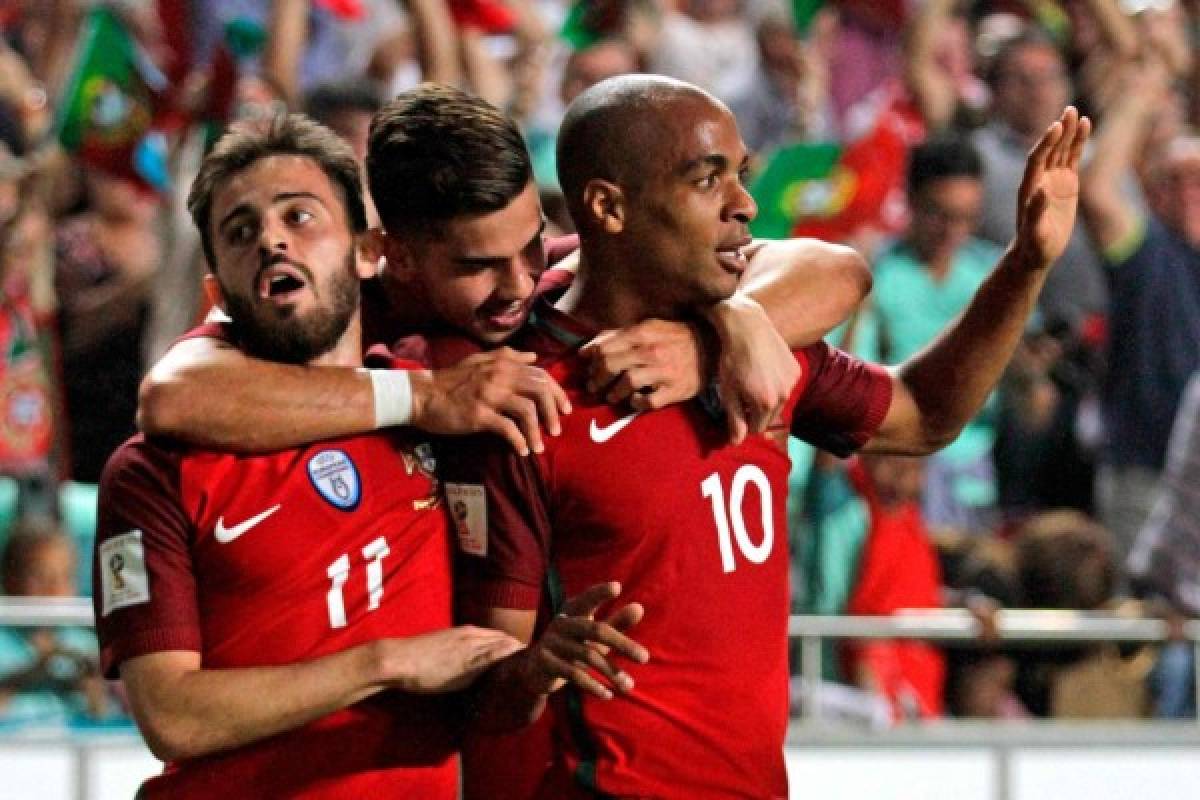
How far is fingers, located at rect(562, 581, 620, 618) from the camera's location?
2.47m

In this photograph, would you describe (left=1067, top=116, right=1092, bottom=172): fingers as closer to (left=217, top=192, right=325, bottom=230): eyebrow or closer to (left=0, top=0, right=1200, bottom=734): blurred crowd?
(left=217, top=192, right=325, bottom=230): eyebrow

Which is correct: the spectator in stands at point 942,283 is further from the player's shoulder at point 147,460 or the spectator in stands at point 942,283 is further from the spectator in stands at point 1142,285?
the player's shoulder at point 147,460

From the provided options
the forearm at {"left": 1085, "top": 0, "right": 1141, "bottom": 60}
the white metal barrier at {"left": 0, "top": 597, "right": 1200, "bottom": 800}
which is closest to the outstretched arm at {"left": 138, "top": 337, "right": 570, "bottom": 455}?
the white metal barrier at {"left": 0, "top": 597, "right": 1200, "bottom": 800}

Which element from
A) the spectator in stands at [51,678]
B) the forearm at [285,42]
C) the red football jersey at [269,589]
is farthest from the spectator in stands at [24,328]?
the red football jersey at [269,589]

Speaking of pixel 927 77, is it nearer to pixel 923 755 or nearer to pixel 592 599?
pixel 923 755

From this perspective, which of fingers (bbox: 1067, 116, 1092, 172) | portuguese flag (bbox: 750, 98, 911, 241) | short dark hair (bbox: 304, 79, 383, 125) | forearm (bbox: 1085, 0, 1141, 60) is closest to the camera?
fingers (bbox: 1067, 116, 1092, 172)

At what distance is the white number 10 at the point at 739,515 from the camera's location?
9.09 ft

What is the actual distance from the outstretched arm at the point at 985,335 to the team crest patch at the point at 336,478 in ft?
2.76

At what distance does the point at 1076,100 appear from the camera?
694 cm

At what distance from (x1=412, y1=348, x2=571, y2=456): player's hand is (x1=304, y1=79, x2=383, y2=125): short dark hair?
10.4 feet

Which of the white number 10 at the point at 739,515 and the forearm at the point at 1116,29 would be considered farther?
the forearm at the point at 1116,29

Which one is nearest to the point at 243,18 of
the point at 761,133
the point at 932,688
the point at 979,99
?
the point at 761,133

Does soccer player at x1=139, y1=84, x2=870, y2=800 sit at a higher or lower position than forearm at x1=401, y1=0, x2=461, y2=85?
lower

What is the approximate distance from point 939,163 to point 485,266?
3707mm
